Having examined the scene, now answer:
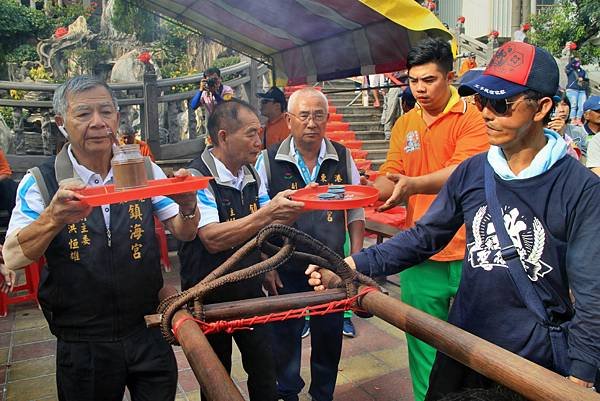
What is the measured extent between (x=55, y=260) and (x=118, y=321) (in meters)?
0.39

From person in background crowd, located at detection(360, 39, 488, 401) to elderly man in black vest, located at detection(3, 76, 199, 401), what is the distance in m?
1.44

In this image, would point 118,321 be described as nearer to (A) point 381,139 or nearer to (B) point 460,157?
(B) point 460,157

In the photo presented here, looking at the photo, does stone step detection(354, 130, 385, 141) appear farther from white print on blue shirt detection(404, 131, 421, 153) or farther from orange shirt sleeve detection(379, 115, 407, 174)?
white print on blue shirt detection(404, 131, 421, 153)

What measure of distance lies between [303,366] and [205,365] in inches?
118

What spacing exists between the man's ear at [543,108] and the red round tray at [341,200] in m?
0.93

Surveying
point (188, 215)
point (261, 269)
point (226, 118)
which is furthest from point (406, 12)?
point (261, 269)

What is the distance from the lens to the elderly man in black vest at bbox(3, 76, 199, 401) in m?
2.21

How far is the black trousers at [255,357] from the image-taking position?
2936mm

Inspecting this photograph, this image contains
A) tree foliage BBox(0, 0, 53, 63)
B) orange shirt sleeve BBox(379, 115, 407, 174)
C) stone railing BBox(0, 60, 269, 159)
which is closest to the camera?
orange shirt sleeve BBox(379, 115, 407, 174)

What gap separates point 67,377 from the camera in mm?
2301

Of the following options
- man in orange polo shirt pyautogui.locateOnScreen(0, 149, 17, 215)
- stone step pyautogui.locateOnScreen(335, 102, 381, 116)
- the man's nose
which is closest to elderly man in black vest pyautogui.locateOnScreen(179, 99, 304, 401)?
the man's nose

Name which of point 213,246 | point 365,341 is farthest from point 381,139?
point 213,246

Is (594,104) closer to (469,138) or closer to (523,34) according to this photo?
(469,138)

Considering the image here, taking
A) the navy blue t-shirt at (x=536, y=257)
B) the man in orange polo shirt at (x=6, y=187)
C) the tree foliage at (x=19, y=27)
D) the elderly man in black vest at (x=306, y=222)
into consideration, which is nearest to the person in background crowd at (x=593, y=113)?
the elderly man in black vest at (x=306, y=222)
